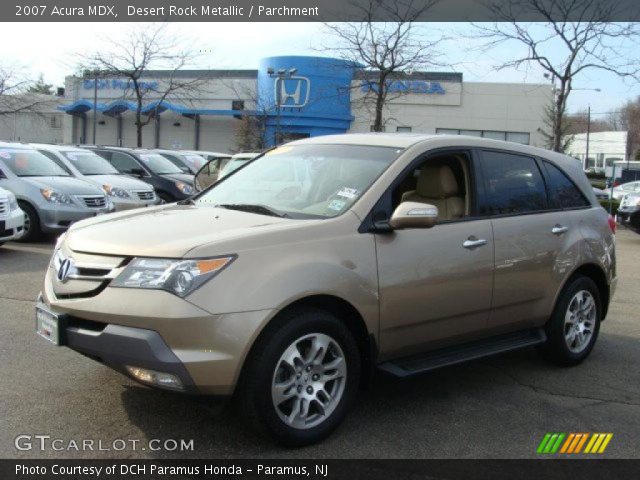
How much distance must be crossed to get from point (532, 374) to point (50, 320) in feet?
11.7

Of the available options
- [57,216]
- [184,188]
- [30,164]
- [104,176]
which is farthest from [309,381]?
[184,188]

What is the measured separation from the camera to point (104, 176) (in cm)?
1373

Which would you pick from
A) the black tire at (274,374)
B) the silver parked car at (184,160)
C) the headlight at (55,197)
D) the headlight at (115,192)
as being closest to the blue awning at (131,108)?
the silver parked car at (184,160)

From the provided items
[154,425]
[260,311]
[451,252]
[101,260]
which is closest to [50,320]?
[101,260]

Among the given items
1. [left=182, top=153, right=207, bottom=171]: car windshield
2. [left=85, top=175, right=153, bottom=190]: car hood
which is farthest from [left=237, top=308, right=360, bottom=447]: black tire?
[left=182, top=153, right=207, bottom=171]: car windshield

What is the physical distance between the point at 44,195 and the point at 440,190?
26.9 ft

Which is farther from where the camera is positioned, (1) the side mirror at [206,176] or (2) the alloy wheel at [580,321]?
(1) the side mirror at [206,176]

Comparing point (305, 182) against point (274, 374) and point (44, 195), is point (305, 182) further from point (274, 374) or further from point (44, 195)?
point (44, 195)

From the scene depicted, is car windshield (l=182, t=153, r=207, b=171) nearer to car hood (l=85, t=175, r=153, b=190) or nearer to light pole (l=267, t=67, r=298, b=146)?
car hood (l=85, t=175, r=153, b=190)

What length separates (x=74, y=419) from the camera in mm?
3936

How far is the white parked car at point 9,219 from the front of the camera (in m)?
9.34

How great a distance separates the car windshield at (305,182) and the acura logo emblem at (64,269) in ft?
3.63

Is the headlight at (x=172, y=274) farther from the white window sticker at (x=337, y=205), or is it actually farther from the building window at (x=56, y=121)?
the building window at (x=56, y=121)

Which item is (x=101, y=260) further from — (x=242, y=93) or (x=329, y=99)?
(x=242, y=93)
